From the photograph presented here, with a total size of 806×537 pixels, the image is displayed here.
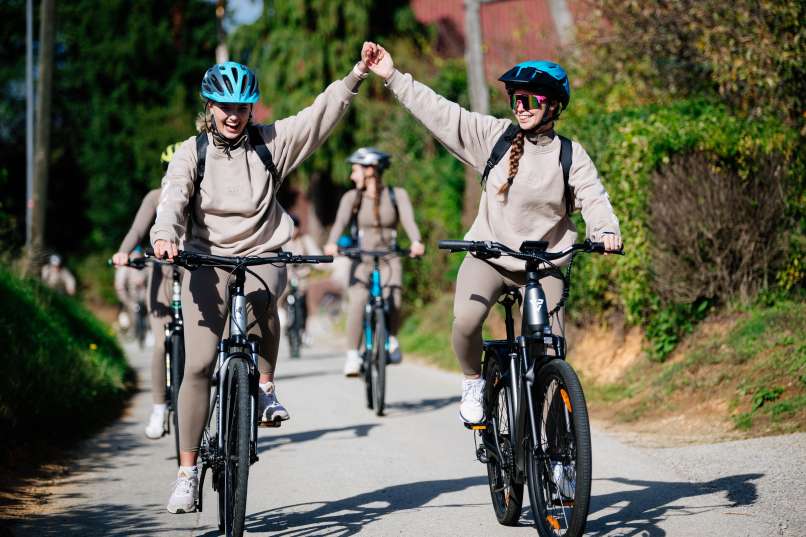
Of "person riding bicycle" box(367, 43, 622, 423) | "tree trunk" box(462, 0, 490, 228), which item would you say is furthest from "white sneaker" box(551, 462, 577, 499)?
"tree trunk" box(462, 0, 490, 228)

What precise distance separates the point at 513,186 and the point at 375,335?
516 cm

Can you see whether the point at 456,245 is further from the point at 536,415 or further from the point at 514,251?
the point at 536,415

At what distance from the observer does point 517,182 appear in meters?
5.74

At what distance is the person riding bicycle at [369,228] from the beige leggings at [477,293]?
469cm

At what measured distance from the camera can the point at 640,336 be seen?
1123 centimetres

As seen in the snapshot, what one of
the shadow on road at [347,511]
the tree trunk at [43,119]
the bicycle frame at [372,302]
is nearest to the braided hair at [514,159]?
the shadow on road at [347,511]

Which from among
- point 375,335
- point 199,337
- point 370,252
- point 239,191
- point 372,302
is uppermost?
point 239,191

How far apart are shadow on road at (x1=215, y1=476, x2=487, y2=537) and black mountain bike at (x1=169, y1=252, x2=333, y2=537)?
48 centimetres

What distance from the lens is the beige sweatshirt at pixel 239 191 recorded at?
5.75 metres

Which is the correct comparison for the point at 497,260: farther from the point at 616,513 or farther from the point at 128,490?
the point at 128,490

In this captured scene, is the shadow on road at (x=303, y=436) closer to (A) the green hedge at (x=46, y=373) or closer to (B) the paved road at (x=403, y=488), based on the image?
(B) the paved road at (x=403, y=488)

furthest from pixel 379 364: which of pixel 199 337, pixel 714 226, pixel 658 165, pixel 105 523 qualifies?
pixel 199 337

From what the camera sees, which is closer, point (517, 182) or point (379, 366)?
point (517, 182)

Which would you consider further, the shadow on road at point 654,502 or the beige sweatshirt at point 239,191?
the beige sweatshirt at point 239,191
